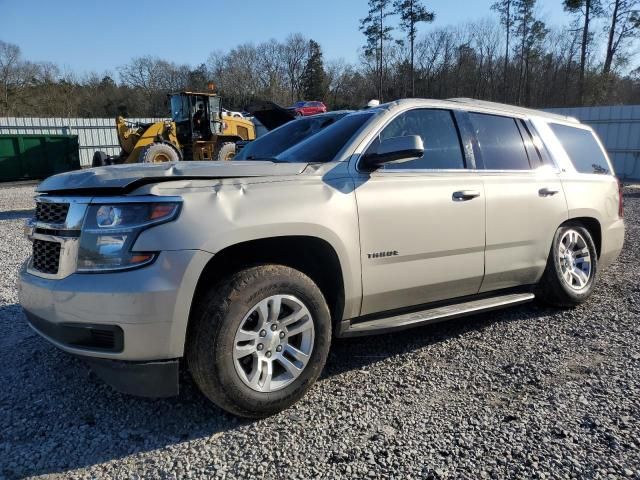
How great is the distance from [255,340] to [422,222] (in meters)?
1.45

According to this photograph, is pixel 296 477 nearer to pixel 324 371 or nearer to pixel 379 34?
pixel 324 371

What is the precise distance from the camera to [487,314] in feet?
15.3

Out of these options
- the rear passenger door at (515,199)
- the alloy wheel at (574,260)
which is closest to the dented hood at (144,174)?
the rear passenger door at (515,199)

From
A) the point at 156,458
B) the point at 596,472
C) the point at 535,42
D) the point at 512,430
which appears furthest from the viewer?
the point at 535,42

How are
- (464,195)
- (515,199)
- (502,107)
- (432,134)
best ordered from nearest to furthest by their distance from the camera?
(464,195) < (432,134) < (515,199) < (502,107)

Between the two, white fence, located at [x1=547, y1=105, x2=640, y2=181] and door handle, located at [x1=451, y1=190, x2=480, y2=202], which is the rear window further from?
white fence, located at [x1=547, y1=105, x2=640, y2=181]

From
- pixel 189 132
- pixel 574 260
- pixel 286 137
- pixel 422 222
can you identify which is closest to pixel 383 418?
pixel 422 222

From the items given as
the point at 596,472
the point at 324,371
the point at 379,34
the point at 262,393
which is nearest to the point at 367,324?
the point at 324,371

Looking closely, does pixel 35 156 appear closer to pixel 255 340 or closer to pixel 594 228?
pixel 255 340

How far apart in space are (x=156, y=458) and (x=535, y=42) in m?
55.1

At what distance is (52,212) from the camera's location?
2855 millimetres

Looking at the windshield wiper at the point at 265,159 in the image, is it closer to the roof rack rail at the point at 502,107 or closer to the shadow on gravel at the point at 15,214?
the roof rack rail at the point at 502,107

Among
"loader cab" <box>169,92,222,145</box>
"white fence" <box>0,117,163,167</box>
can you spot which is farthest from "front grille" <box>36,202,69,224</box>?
"white fence" <box>0,117,163,167</box>

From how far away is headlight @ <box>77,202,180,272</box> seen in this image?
8.21 feet
